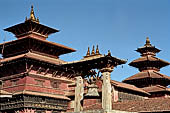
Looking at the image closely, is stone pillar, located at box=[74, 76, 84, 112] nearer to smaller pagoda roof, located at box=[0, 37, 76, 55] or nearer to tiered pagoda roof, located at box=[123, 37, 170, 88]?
smaller pagoda roof, located at box=[0, 37, 76, 55]

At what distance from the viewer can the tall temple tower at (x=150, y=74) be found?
45.3 metres

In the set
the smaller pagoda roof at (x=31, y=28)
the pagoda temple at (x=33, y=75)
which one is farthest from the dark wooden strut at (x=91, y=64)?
the smaller pagoda roof at (x=31, y=28)

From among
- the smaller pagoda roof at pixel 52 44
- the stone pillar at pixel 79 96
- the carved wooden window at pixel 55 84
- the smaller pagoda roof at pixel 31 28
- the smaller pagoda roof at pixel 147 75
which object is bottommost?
the stone pillar at pixel 79 96

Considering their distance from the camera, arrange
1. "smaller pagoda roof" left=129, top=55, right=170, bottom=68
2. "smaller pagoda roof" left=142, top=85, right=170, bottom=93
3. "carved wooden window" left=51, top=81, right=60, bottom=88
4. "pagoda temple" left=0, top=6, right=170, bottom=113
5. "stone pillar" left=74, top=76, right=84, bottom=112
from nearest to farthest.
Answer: "stone pillar" left=74, top=76, right=84, bottom=112 < "pagoda temple" left=0, top=6, right=170, bottom=113 < "carved wooden window" left=51, top=81, right=60, bottom=88 < "smaller pagoda roof" left=142, top=85, right=170, bottom=93 < "smaller pagoda roof" left=129, top=55, right=170, bottom=68

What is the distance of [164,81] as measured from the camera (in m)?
46.7

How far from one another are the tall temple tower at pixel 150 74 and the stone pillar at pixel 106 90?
2576cm

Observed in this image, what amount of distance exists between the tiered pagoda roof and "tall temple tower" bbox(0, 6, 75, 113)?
45.9 feet

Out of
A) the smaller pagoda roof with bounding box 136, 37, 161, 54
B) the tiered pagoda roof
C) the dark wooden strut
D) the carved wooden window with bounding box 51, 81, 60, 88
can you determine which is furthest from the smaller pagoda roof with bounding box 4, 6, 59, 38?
the smaller pagoda roof with bounding box 136, 37, 161, 54

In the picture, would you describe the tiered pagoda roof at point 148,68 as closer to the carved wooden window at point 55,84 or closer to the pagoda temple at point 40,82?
the pagoda temple at point 40,82

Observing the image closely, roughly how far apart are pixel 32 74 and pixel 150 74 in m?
21.3

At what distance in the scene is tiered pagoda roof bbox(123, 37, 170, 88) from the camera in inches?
1815

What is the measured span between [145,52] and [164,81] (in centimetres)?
708

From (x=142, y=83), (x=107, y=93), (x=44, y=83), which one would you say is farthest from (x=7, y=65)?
(x=142, y=83)

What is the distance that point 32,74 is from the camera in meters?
32.8
